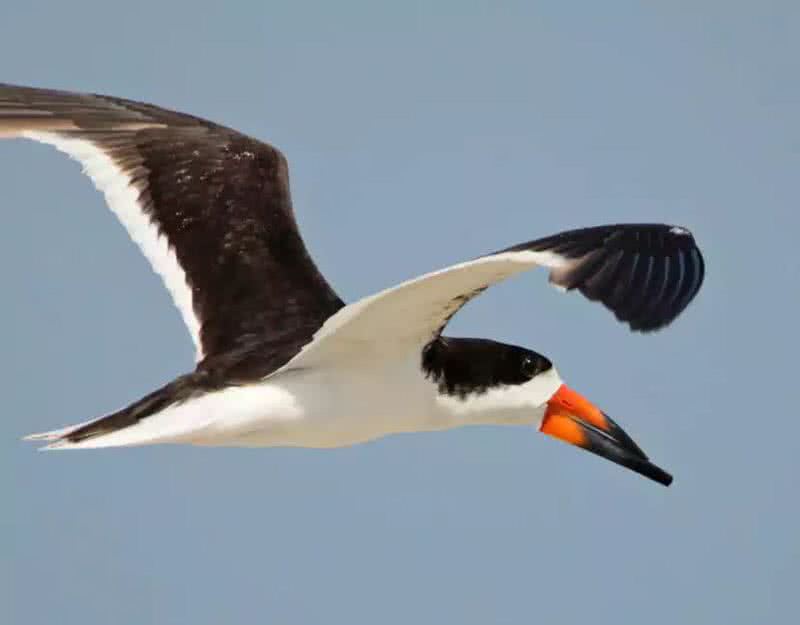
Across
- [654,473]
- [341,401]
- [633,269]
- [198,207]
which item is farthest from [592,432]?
[633,269]

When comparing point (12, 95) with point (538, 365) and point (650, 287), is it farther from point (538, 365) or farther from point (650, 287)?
point (650, 287)

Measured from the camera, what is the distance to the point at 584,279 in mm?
7816

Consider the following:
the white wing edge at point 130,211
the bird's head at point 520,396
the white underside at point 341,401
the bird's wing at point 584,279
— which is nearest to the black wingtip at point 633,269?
the bird's wing at point 584,279

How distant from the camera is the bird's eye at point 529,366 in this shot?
10.4m

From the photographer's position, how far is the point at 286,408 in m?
9.89

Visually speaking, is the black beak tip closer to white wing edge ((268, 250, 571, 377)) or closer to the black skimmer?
the black skimmer

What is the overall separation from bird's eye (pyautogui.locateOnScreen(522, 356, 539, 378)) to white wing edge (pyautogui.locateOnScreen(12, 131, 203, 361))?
1.81 metres

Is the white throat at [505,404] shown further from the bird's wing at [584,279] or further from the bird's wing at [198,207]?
the bird's wing at [198,207]

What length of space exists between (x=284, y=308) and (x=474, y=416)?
46.5 inches

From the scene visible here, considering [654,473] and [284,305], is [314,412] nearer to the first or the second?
[284,305]

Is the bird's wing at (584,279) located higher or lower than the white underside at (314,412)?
higher

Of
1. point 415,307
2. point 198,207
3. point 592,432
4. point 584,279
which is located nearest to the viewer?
point 584,279

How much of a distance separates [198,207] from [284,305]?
2.79 ft

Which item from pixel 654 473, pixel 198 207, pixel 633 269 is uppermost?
pixel 198 207
